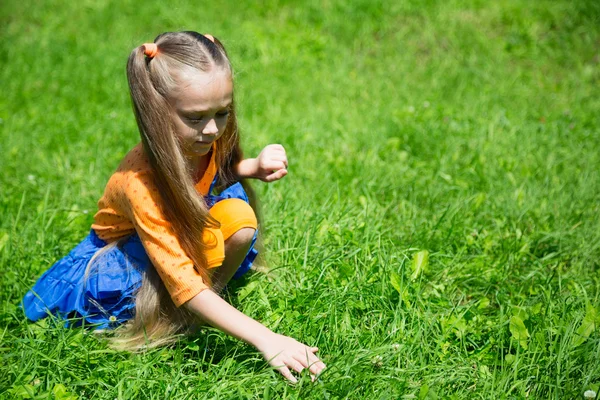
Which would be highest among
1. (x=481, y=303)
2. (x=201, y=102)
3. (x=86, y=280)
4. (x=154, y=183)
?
(x=201, y=102)

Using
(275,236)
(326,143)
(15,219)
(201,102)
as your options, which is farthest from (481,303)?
(15,219)

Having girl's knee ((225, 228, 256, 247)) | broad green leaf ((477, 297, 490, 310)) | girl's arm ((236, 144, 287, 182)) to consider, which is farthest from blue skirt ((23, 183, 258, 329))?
broad green leaf ((477, 297, 490, 310))

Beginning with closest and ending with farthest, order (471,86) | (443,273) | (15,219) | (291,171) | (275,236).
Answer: (443,273) → (275,236) → (15,219) → (291,171) → (471,86)

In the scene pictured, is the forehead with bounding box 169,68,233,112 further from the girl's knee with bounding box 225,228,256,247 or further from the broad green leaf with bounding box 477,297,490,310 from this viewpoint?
the broad green leaf with bounding box 477,297,490,310

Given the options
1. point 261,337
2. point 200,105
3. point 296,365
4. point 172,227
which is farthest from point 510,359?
point 200,105

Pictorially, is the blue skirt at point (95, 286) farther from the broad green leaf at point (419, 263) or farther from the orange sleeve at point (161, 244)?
the broad green leaf at point (419, 263)

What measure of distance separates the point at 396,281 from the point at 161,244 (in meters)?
0.81

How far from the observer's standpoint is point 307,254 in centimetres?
246

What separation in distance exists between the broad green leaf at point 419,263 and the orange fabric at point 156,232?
69 centimetres

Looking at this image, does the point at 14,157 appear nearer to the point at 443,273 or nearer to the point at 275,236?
the point at 275,236

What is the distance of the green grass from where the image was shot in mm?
1977

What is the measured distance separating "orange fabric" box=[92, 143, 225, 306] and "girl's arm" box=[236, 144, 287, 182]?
12.0 inches

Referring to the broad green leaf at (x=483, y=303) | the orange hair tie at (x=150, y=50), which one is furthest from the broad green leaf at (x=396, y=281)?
the orange hair tie at (x=150, y=50)

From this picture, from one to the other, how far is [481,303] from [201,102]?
1.18 metres
